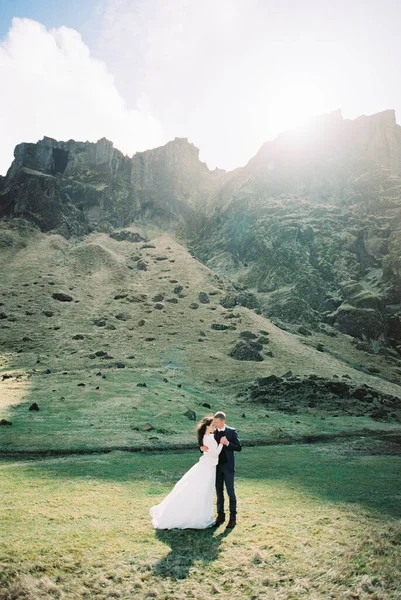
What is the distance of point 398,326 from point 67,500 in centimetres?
12450

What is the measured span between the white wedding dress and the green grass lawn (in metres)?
0.41

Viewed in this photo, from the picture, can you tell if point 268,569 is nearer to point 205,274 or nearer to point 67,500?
point 67,500

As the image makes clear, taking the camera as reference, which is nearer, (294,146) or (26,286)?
(26,286)

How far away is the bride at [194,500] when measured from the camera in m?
12.1

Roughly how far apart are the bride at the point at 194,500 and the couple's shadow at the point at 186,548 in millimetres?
216

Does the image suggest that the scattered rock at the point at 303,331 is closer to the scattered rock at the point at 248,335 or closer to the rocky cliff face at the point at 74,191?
the scattered rock at the point at 248,335

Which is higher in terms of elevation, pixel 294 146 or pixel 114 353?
pixel 294 146

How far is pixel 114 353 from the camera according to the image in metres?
73.5

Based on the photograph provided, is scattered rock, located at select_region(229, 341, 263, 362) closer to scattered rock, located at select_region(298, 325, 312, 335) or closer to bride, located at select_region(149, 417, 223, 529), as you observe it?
scattered rock, located at select_region(298, 325, 312, 335)

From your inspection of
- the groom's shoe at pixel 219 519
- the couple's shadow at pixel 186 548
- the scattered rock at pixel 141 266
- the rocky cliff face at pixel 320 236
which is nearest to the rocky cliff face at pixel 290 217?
the rocky cliff face at pixel 320 236

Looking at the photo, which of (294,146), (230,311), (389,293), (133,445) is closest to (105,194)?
(294,146)

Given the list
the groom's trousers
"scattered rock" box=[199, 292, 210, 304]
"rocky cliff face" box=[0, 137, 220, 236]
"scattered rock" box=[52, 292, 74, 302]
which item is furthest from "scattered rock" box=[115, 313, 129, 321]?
the groom's trousers

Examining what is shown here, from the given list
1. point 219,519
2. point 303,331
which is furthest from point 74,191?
point 219,519

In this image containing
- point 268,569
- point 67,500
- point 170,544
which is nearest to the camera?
point 268,569
